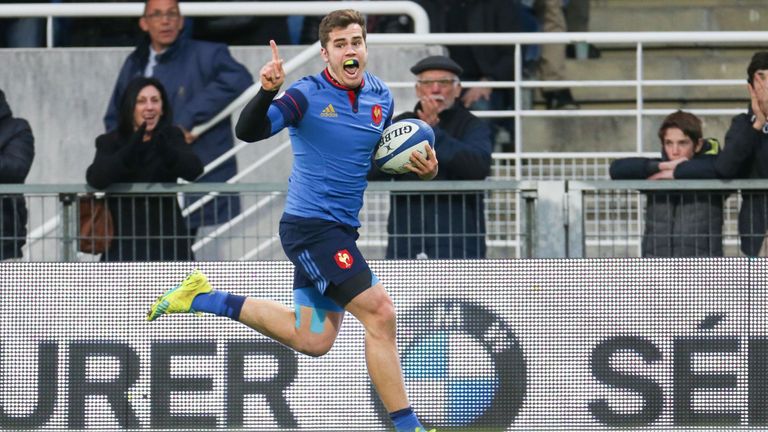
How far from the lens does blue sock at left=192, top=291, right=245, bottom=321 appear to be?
8938 mm

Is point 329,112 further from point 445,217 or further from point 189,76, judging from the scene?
point 189,76

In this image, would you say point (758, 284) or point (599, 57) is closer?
point (758, 284)

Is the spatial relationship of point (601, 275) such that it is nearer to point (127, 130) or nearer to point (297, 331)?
point (297, 331)

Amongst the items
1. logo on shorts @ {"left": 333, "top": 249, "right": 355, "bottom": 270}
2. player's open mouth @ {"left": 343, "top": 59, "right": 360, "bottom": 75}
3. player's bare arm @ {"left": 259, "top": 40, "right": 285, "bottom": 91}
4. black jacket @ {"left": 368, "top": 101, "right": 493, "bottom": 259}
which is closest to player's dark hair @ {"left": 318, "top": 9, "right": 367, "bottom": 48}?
player's open mouth @ {"left": 343, "top": 59, "right": 360, "bottom": 75}

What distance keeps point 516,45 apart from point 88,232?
152 inches

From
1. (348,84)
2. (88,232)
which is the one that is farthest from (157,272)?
(348,84)

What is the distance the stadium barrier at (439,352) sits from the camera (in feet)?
32.9

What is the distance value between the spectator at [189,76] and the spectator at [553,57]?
112 inches

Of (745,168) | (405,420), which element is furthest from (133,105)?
(745,168)

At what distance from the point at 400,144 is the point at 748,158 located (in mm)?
3016

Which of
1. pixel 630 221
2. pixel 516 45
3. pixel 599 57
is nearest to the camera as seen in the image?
pixel 630 221

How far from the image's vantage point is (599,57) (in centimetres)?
1496

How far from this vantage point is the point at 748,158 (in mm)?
10617

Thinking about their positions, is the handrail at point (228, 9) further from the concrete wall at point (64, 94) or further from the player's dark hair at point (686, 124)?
the player's dark hair at point (686, 124)
